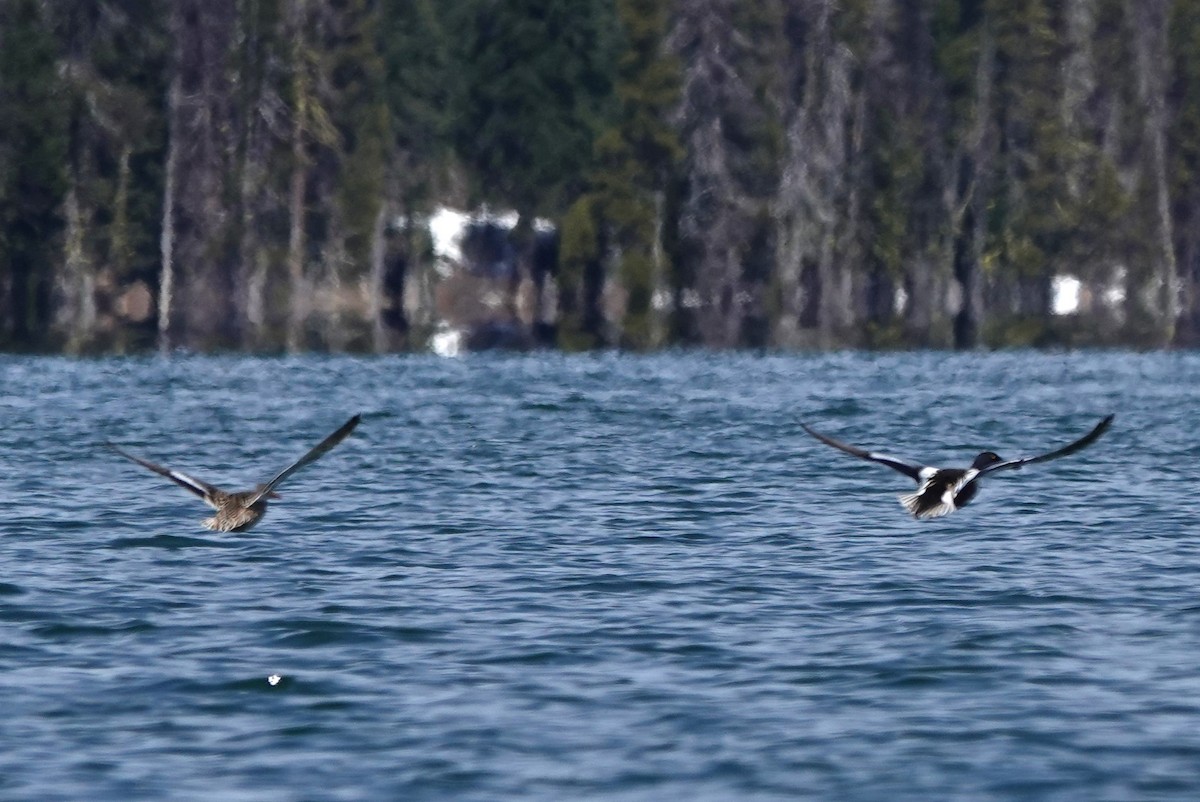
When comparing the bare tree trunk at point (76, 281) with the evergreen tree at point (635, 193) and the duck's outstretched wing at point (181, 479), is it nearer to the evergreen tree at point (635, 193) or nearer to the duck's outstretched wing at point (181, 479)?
the evergreen tree at point (635, 193)

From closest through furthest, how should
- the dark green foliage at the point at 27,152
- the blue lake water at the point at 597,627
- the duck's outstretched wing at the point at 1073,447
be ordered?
1. the blue lake water at the point at 597,627
2. the duck's outstretched wing at the point at 1073,447
3. the dark green foliage at the point at 27,152

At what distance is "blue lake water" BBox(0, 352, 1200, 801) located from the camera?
11.3m

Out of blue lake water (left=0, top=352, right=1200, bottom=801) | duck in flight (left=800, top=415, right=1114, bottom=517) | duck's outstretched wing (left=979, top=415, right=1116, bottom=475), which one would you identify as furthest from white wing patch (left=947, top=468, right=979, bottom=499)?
duck's outstretched wing (left=979, top=415, right=1116, bottom=475)

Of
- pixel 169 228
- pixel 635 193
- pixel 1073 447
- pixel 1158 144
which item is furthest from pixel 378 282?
pixel 1073 447

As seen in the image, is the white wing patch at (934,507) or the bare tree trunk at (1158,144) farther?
the bare tree trunk at (1158,144)

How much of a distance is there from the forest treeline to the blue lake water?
41.7 m

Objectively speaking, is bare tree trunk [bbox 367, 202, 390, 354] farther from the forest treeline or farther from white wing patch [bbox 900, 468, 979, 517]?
white wing patch [bbox 900, 468, 979, 517]

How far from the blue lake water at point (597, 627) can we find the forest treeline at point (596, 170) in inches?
1641

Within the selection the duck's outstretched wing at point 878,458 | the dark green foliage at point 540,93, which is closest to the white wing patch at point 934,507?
the duck's outstretched wing at point 878,458

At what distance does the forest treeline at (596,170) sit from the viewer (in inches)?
2886

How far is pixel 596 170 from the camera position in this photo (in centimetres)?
7975

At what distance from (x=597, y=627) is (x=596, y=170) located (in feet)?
214

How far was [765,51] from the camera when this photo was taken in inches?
3159

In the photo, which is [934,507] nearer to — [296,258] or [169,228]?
[169,228]
